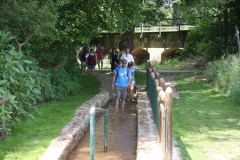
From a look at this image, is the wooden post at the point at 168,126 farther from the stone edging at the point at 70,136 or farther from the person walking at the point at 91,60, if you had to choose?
the person walking at the point at 91,60

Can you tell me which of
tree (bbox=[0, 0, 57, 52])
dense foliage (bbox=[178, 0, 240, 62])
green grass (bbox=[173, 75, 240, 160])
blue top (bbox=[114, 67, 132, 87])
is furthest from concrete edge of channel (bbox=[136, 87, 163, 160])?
dense foliage (bbox=[178, 0, 240, 62])

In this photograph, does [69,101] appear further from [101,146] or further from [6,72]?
[6,72]

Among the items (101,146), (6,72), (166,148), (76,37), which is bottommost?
(101,146)

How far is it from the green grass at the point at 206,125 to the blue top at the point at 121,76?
5.23 ft

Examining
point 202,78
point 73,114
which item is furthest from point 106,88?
point 73,114

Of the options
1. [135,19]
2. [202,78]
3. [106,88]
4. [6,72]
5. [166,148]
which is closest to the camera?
[166,148]

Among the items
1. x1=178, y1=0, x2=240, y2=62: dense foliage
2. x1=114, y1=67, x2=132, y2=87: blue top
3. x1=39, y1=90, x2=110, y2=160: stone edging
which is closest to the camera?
x1=39, y1=90, x2=110, y2=160: stone edging

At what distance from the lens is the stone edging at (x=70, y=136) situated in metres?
7.05

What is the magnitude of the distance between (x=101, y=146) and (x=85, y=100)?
4.04m

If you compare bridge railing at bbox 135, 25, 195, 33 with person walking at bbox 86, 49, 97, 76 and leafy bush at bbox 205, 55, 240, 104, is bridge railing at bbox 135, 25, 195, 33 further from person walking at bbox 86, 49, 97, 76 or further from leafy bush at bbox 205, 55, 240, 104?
leafy bush at bbox 205, 55, 240, 104

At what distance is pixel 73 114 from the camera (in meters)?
10.5

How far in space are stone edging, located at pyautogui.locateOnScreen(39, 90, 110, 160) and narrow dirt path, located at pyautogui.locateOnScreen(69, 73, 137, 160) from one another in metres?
0.20

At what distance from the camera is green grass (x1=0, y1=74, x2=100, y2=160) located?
7062mm

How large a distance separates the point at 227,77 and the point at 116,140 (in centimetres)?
607
